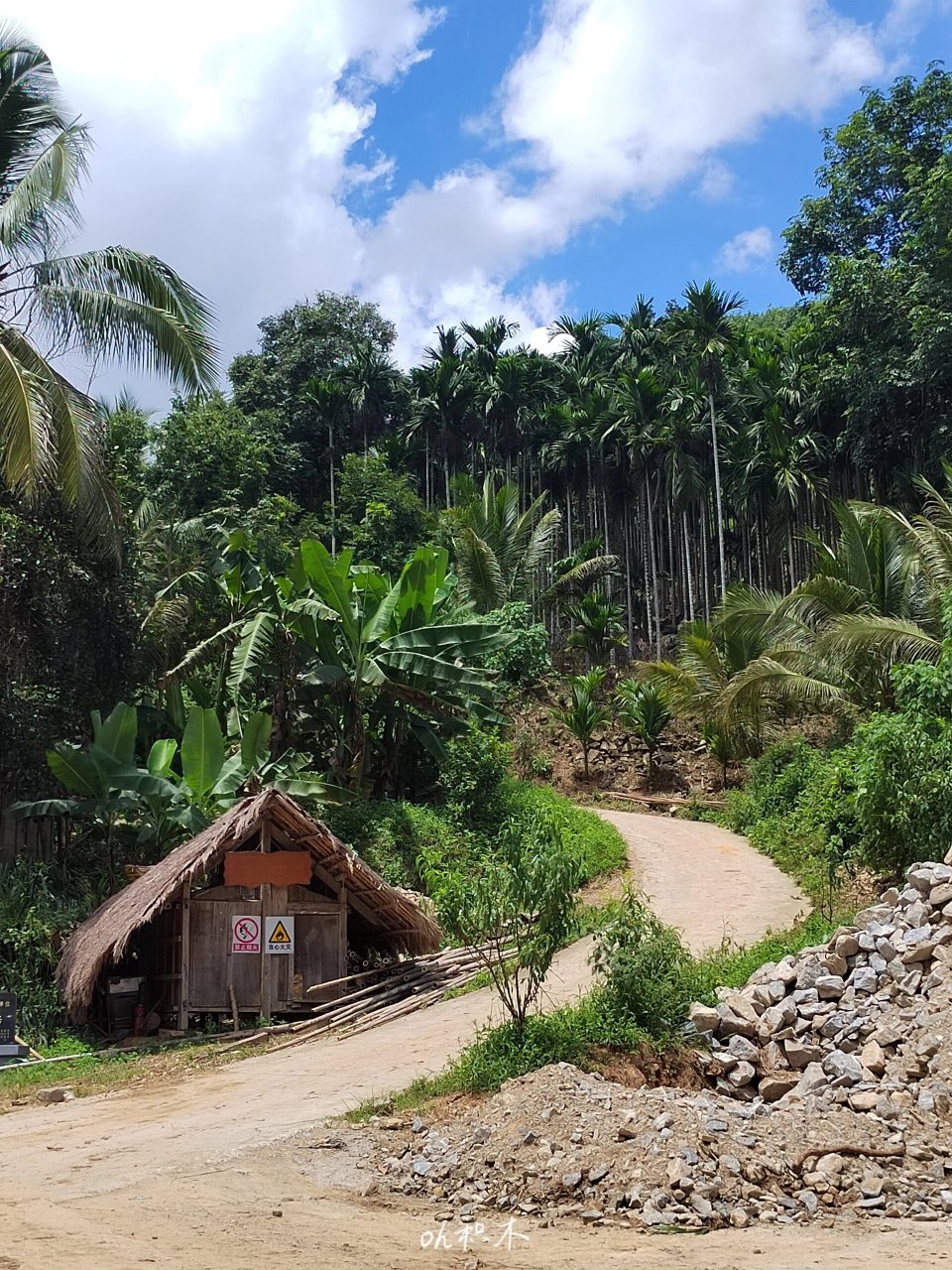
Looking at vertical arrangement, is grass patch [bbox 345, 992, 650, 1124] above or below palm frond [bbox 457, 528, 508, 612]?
below

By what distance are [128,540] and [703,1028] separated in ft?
40.5

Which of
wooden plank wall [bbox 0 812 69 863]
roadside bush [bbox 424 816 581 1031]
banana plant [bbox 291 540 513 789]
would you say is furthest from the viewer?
banana plant [bbox 291 540 513 789]

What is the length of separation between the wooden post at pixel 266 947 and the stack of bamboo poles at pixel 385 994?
321 mm

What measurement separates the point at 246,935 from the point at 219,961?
41 centimetres

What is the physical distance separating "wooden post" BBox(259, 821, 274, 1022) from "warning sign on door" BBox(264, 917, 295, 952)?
3 cm

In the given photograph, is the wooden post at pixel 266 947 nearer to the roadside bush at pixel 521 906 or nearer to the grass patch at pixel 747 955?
the roadside bush at pixel 521 906

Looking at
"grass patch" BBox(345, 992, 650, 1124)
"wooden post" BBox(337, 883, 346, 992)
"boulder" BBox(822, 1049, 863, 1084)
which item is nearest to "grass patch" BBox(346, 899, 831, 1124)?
"grass patch" BBox(345, 992, 650, 1124)

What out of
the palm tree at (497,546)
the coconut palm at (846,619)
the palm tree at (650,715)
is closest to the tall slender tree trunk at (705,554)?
the palm tree at (497,546)

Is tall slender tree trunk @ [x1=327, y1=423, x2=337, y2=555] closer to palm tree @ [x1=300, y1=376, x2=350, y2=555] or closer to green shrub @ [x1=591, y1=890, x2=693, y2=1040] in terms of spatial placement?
palm tree @ [x1=300, y1=376, x2=350, y2=555]

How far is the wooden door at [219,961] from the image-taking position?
44.1ft

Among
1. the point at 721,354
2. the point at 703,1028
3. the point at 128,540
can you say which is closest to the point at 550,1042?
the point at 703,1028

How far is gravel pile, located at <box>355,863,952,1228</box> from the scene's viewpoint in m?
7.02

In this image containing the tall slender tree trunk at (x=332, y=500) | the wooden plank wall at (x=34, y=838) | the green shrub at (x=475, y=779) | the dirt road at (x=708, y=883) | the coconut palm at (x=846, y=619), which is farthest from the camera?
the tall slender tree trunk at (x=332, y=500)

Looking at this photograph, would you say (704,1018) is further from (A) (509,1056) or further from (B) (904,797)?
(B) (904,797)
